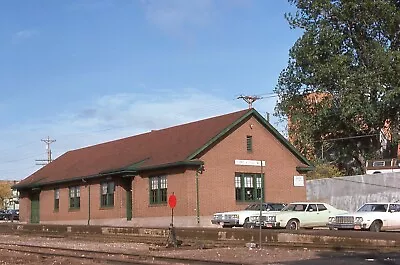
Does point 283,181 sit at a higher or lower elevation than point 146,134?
lower

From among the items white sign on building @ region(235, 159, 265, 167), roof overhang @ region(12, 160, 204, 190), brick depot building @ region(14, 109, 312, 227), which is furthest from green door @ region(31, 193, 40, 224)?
white sign on building @ region(235, 159, 265, 167)

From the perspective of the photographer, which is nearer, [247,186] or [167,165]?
[167,165]

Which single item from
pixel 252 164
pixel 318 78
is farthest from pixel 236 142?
pixel 318 78

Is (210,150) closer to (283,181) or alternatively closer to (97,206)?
(283,181)

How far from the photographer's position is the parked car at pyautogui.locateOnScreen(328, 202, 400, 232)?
27.8 meters

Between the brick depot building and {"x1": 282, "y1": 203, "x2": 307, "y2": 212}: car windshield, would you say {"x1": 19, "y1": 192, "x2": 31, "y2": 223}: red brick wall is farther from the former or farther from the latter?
{"x1": 282, "y1": 203, "x2": 307, "y2": 212}: car windshield

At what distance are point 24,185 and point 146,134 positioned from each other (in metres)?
12.9

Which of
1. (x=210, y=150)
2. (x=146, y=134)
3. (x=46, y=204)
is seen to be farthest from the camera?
(x=46, y=204)

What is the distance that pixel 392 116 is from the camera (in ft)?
156

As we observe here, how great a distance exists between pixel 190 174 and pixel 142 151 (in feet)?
24.2

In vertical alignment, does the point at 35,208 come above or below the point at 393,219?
above

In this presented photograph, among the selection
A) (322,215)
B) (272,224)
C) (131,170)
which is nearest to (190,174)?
(131,170)

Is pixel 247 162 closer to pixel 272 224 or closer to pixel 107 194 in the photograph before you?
pixel 107 194

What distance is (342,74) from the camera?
148 feet
